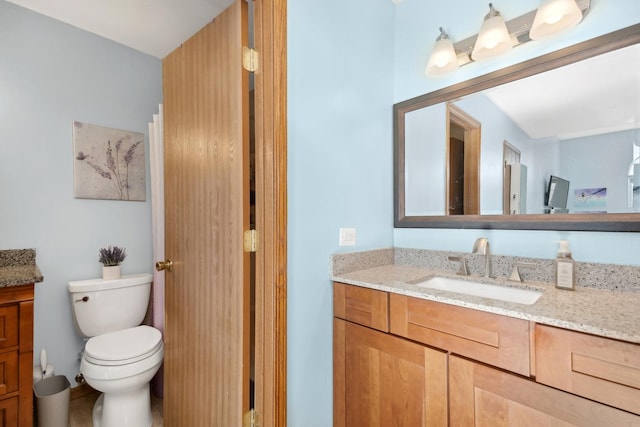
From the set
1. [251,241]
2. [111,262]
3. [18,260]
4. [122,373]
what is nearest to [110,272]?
[111,262]

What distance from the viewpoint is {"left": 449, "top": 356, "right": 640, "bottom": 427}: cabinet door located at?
73cm

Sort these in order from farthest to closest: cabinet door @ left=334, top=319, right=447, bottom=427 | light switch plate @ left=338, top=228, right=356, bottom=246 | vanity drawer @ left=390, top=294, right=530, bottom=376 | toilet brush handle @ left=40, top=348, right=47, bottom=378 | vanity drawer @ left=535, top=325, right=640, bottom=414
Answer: toilet brush handle @ left=40, top=348, right=47, bottom=378
light switch plate @ left=338, top=228, right=356, bottom=246
cabinet door @ left=334, top=319, right=447, bottom=427
vanity drawer @ left=390, top=294, right=530, bottom=376
vanity drawer @ left=535, top=325, right=640, bottom=414

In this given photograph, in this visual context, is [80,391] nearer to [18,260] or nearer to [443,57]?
[18,260]

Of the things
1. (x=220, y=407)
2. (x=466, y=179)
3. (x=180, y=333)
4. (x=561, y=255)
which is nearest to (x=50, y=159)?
(x=180, y=333)

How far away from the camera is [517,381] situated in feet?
2.77

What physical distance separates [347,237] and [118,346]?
1.46 meters

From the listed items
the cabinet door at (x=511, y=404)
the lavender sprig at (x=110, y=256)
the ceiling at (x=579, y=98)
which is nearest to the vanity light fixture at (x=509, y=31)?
the ceiling at (x=579, y=98)

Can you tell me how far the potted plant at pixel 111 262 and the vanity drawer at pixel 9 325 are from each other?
0.74 meters

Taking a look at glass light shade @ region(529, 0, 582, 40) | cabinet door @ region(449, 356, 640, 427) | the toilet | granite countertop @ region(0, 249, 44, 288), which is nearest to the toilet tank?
the toilet

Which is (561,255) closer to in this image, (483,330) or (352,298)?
(483,330)

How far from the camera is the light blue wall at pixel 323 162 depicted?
1.19 metres

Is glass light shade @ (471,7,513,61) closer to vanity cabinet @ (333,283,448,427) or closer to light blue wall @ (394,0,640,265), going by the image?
light blue wall @ (394,0,640,265)

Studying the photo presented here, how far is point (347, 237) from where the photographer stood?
1.41 meters

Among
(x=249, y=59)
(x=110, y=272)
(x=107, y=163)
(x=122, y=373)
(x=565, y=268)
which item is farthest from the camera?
(x=107, y=163)
